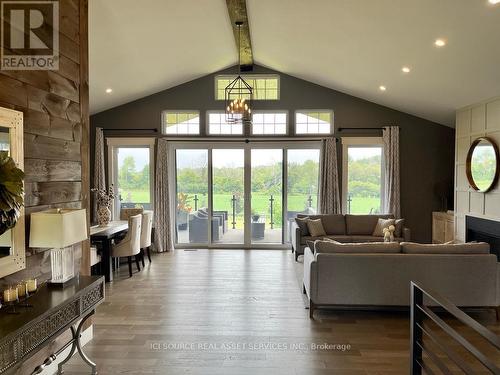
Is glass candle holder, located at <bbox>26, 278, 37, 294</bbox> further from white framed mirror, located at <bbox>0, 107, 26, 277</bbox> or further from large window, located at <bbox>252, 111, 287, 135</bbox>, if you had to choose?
large window, located at <bbox>252, 111, 287, 135</bbox>

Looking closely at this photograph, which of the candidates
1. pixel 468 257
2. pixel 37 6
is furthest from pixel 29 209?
pixel 468 257

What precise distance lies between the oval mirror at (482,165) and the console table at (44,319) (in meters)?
5.66

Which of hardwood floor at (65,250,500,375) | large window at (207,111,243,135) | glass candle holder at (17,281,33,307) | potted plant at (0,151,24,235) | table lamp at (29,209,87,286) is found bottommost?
hardwood floor at (65,250,500,375)

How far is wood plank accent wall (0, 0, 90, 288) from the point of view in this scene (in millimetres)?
2699

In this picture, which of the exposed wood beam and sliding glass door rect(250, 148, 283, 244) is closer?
the exposed wood beam

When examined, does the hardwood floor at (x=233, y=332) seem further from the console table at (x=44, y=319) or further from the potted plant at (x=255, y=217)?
the potted plant at (x=255, y=217)

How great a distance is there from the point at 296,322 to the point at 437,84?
4.44 m

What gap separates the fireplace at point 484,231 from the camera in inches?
219

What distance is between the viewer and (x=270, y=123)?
810 cm

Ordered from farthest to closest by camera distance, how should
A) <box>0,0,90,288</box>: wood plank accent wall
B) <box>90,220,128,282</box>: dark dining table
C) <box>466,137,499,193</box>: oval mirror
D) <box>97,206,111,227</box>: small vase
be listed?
<box>97,206,111,227</box>: small vase → <box>466,137,499,193</box>: oval mirror → <box>90,220,128,282</box>: dark dining table → <box>0,0,90,288</box>: wood plank accent wall

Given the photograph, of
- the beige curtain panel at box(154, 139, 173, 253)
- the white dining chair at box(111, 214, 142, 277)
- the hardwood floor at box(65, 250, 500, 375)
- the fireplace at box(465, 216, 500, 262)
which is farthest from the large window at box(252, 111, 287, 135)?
the fireplace at box(465, 216, 500, 262)

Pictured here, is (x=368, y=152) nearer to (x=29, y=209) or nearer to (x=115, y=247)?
(x=115, y=247)

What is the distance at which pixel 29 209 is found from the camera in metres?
2.73

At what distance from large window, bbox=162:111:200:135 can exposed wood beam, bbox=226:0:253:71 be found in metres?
1.59
